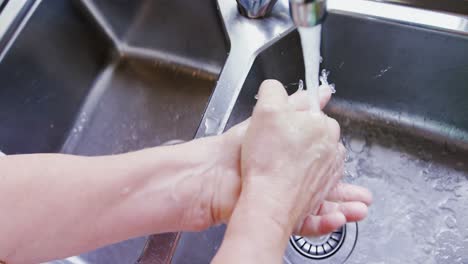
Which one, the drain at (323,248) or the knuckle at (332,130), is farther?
the drain at (323,248)

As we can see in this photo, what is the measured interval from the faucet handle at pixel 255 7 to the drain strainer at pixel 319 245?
0.38 m

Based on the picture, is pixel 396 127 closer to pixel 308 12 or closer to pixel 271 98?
pixel 271 98

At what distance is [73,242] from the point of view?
56 cm

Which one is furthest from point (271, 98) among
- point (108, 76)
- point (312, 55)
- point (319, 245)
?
point (108, 76)

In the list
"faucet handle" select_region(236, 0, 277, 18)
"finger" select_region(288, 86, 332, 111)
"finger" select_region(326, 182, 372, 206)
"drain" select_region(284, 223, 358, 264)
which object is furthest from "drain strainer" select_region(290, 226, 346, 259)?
"faucet handle" select_region(236, 0, 277, 18)

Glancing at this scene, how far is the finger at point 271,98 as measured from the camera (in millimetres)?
528

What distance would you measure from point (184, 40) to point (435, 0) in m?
0.46

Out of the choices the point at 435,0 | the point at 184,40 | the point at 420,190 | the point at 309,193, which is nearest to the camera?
the point at 309,193

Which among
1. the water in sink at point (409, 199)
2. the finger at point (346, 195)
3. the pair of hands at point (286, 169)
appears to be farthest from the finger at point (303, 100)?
the water in sink at point (409, 199)

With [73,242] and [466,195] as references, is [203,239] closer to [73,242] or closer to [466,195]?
[73,242]

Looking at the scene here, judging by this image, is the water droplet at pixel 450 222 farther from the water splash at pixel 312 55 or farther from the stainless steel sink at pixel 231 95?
the water splash at pixel 312 55

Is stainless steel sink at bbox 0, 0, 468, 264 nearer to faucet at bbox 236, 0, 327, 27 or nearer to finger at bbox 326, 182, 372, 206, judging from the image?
finger at bbox 326, 182, 372, 206

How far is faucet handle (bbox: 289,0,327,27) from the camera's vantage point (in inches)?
15.0

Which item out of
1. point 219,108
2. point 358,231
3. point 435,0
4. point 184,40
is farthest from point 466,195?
point 184,40
